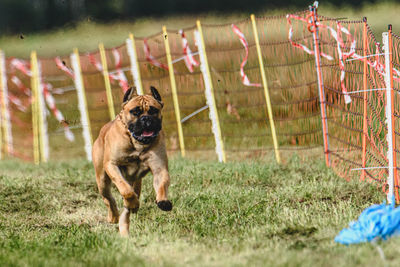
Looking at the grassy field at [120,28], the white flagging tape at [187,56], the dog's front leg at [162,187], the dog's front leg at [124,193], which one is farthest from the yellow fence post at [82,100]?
the dog's front leg at [162,187]

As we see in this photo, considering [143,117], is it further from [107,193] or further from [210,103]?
A: [210,103]

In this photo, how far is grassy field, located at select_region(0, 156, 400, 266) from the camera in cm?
500

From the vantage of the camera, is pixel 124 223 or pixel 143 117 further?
pixel 124 223

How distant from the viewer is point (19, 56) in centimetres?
1792

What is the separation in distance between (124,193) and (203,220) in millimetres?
903

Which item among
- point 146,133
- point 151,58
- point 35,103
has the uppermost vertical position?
point 151,58

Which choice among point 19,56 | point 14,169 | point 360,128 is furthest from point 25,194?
point 19,56

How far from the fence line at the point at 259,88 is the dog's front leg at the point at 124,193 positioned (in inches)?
127

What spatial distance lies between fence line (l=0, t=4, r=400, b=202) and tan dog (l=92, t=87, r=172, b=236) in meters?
3.00

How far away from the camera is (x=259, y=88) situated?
38.6 ft

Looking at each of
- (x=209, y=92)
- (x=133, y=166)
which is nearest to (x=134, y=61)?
(x=209, y=92)

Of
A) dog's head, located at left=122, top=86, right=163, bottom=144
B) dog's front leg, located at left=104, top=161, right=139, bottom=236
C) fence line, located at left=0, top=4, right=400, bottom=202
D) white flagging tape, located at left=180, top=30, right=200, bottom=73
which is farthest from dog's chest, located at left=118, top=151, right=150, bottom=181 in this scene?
white flagging tape, located at left=180, top=30, right=200, bottom=73

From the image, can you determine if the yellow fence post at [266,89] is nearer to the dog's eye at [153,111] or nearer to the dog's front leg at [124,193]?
the dog's eye at [153,111]

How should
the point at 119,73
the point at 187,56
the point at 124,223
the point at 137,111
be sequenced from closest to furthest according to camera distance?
1. the point at 137,111
2. the point at 124,223
3. the point at 187,56
4. the point at 119,73
